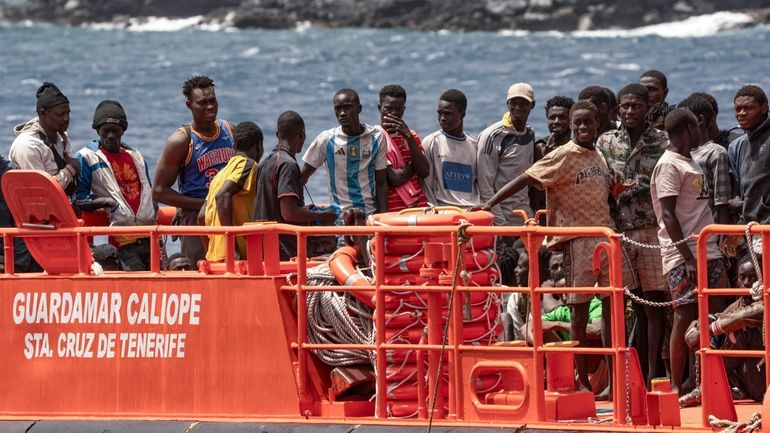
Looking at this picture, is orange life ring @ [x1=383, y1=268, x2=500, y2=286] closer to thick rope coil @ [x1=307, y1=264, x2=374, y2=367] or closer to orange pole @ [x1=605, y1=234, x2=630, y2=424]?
thick rope coil @ [x1=307, y1=264, x2=374, y2=367]

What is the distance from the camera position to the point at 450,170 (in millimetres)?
12555

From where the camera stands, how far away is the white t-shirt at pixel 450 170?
1251 cm

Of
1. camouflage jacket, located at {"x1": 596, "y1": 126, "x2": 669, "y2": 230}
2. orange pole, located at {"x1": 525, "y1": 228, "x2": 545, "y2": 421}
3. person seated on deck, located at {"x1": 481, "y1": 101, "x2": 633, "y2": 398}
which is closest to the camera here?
orange pole, located at {"x1": 525, "y1": 228, "x2": 545, "y2": 421}

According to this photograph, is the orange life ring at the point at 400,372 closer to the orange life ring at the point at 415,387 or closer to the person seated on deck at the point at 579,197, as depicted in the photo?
the orange life ring at the point at 415,387

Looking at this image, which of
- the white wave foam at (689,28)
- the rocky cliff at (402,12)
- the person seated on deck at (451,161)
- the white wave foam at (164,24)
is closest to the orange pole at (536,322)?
the person seated on deck at (451,161)

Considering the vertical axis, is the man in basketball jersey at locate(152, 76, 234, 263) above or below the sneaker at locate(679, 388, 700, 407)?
above

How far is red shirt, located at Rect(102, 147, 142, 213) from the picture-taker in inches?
469

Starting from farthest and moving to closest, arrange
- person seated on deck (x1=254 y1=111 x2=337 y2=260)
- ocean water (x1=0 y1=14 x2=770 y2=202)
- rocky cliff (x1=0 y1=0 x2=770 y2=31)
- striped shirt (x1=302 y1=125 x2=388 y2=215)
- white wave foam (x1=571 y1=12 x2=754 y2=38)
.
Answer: rocky cliff (x1=0 y1=0 x2=770 y2=31), white wave foam (x1=571 y1=12 x2=754 y2=38), ocean water (x1=0 y1=14 x2=770 y2=202), striped shirt (x1=302 y1=125 x2=388 y2=215), person seated on deck (x1=254 y1=111 x2=337 y2=260)

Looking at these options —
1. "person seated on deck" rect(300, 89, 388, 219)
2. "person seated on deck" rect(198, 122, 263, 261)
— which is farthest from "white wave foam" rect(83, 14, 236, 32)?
"person seated on deck" rect(198, 122, 263, 261)

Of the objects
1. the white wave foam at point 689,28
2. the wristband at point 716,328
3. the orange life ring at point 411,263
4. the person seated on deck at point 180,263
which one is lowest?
the wristband at point 716,328

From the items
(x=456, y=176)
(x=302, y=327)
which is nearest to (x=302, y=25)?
(x=456, y=176)

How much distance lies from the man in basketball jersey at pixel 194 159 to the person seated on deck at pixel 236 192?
54 centimetres

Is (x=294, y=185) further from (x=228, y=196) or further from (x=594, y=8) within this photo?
(x=594, y=8)

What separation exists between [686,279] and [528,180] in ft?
3.77
